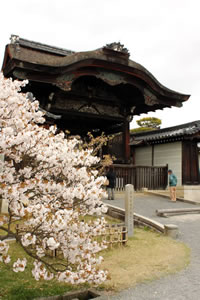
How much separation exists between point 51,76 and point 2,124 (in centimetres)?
986

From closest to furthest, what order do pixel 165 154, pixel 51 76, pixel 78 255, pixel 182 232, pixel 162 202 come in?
pixel 78 255
pixel 182 232
pixel 51 76
pixel 162 202
pixel 165 154

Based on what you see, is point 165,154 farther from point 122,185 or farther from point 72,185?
point 72,185

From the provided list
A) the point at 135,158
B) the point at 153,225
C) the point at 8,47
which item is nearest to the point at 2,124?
the point at 153,225

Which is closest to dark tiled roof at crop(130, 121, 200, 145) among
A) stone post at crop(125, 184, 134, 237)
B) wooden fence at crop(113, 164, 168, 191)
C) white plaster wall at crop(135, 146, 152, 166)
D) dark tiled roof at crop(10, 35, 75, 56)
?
white plaster wall at crop(135, 146, 152, 166)

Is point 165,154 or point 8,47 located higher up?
point 8,47

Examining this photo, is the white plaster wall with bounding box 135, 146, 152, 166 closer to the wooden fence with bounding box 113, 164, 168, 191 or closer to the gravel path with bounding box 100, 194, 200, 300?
the wooden fence with bounding box 113, 164, 168, 191

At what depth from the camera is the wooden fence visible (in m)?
16.7

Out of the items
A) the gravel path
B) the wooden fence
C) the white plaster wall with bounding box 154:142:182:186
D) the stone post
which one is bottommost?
the gravel path

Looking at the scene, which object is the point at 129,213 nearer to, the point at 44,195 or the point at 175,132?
the point at 44,195

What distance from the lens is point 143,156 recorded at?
2248cm

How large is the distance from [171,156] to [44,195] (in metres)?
16.2

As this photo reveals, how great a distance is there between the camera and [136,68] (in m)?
15.1

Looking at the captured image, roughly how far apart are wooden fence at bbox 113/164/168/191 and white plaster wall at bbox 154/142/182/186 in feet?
2.12

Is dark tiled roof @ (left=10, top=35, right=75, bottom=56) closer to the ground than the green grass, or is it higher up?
higher up
